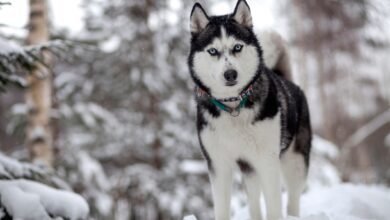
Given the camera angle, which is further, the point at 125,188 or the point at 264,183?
the point at 125,188

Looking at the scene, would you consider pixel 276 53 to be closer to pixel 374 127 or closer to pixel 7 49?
pixel 7 49

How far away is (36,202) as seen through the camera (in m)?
2.31

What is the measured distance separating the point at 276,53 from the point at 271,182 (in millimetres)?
1498

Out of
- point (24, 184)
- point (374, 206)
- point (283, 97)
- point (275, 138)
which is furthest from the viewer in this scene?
point (374, 206)

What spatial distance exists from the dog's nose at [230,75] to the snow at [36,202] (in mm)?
1256

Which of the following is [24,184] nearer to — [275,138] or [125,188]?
[275,138]

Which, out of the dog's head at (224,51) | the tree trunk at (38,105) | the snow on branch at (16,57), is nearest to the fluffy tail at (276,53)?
the dog's head at (224,51)

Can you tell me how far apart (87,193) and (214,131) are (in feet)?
18.1

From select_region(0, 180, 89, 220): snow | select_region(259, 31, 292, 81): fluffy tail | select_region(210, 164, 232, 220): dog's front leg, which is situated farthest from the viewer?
select_region(259, 31, 292, 81): fluffy tail

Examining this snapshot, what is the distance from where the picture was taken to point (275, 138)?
277cm

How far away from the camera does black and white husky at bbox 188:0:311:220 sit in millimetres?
2740

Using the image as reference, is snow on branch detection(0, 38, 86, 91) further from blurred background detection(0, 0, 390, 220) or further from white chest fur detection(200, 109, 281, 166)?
blurred background detection(0, 0, 390, 220)

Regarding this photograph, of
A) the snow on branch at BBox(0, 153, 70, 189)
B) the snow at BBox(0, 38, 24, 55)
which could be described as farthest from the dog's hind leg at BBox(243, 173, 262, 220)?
the snow at BBox(0, 38, 24, 55)

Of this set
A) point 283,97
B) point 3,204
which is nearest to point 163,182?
point 283,97
